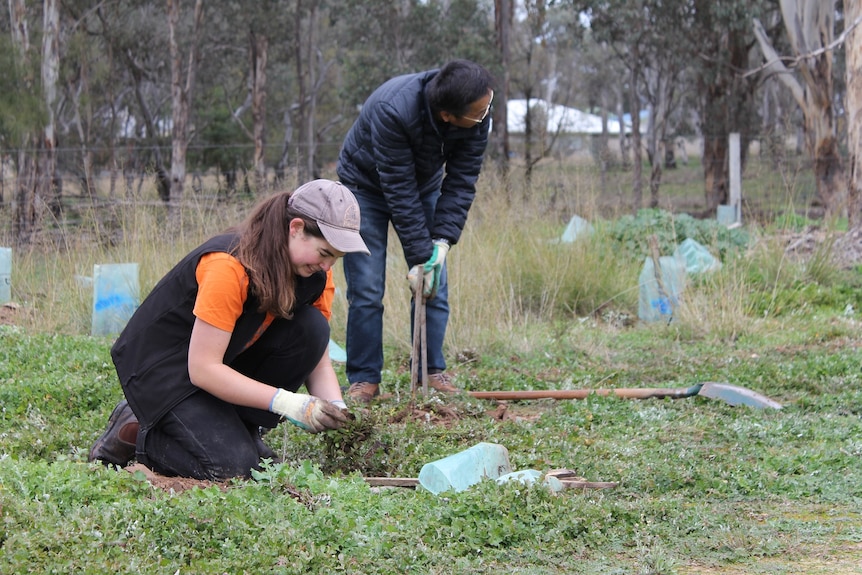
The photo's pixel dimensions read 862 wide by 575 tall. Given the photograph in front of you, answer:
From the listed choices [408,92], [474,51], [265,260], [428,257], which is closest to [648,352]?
[428,257]

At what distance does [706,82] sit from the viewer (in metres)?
19.5

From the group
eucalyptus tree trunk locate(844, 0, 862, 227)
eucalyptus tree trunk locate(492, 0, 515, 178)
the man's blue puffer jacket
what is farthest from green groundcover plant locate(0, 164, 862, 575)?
eucalyptus tree trunk locate(492, 0, 515, 178)

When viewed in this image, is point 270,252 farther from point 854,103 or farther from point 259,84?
point 259,84

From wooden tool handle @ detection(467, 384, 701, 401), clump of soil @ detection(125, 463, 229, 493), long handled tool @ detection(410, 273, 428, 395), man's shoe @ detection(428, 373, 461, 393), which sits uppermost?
long handled tool @ detection(410, 273, 428, 395)

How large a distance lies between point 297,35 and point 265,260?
19.9 metres

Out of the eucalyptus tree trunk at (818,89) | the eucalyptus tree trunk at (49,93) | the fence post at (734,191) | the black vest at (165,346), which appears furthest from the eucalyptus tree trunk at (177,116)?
the black vest at (165,346)

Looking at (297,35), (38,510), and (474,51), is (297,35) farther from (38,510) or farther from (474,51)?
(38,510)

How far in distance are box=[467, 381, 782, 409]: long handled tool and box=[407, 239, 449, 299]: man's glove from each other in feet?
1.82

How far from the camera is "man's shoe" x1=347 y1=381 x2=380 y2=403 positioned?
4.74 metres

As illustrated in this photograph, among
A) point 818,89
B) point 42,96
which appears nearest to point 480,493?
point 42,96

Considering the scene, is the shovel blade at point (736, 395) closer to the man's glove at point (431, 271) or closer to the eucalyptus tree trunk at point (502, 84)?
the man's glove at point (431, 271)

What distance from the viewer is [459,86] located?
432 centimetres

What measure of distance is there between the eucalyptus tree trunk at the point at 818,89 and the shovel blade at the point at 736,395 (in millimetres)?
11329

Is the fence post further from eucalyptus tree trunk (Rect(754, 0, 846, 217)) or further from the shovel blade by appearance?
the shovel blade
